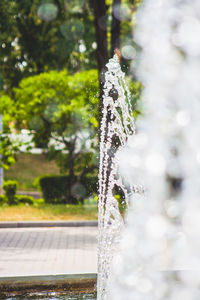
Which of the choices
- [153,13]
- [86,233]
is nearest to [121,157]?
[153,13]

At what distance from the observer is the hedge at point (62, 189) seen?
14.8 meters

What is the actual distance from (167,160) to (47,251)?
6.36 meters

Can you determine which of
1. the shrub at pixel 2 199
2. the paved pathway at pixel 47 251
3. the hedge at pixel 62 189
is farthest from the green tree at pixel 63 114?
the paved pathway at pixel 47 251

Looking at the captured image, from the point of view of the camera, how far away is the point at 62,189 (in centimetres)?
1503

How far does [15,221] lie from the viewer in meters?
10.6

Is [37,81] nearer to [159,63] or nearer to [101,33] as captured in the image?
[101,33]

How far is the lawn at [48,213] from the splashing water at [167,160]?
29.6ft

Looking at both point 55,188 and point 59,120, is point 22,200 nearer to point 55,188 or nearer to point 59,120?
point 55,188

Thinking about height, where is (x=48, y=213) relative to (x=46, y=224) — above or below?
above

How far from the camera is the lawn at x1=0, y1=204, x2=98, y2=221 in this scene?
1119cm

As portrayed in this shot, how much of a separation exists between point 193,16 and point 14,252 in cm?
658

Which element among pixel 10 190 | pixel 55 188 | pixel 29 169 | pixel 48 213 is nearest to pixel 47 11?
pixel 55 188

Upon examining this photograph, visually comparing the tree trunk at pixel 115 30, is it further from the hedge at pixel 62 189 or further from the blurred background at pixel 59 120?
the hedge at pixel 62 189

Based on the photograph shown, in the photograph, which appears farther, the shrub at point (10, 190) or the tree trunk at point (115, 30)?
the shrub at point (10, 190)
